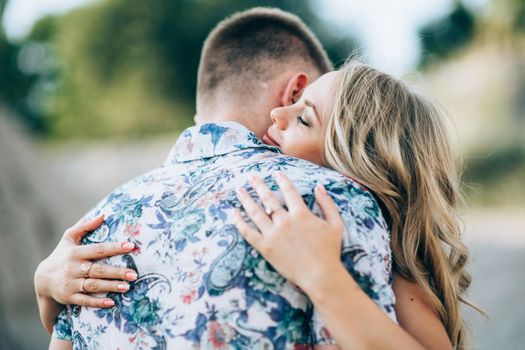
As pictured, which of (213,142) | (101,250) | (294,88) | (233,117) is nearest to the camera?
(101,250)

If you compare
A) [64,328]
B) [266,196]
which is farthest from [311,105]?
[64,328]

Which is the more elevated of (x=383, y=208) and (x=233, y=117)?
(x=233, y=117)

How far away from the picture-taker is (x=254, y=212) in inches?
67.1

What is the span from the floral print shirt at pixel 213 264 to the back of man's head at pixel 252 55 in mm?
848

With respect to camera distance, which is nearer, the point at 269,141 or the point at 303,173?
the point at 303,173

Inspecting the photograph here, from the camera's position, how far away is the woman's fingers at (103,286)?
1831 mm

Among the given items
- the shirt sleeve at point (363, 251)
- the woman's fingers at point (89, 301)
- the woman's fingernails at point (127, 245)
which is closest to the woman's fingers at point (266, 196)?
the shirt sleeve at point (363, 251)

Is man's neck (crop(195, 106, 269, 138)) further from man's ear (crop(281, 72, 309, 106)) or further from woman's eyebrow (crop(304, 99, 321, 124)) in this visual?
woman's eyebrow (crop(304, 99, 321, 124))

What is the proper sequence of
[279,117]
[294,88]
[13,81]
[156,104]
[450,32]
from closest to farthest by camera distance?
[279,117]
[294,88]
[450,32]
[156,104]
[13,81]

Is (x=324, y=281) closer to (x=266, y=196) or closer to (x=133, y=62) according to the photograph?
(x=266, y=196)

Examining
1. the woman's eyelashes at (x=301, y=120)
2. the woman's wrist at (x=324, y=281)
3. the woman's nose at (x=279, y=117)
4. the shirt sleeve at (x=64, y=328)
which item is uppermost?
the woman's nose at (x=279, y=117)

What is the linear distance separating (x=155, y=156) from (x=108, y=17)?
18.6 m

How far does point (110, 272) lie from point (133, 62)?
29019 millimetres

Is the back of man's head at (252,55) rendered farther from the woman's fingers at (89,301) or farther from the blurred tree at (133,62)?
the blurred tree at (133,62)
